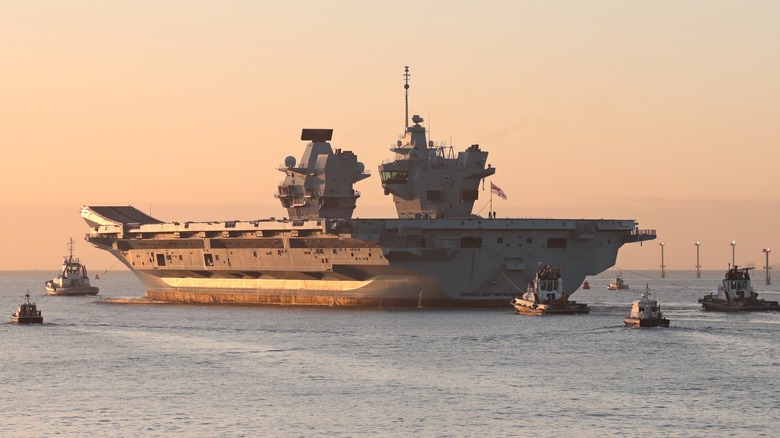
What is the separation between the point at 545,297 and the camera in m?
75.3

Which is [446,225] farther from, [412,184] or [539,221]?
[412,184]

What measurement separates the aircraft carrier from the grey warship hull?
0.26 ft

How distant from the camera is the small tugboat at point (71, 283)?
137750 mm

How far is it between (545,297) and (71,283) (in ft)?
244

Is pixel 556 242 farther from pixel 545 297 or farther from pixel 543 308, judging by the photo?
pixel 543 308

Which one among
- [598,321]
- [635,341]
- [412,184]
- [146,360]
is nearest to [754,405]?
[635,341]

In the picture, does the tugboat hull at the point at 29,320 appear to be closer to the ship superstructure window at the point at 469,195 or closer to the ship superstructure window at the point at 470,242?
the ship superstructure window at the point at 470,242

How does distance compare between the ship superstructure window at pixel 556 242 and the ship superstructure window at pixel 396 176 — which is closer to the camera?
the ship superstructure window at pixel 556 242

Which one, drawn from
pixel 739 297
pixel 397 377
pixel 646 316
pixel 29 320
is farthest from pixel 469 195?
pixel 397 377

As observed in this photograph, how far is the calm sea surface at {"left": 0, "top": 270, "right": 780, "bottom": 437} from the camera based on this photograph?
1510 inches

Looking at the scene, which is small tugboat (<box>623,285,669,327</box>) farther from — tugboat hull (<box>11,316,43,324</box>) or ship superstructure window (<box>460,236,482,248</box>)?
tugboat hull (<box>11,316,43,324</box>)

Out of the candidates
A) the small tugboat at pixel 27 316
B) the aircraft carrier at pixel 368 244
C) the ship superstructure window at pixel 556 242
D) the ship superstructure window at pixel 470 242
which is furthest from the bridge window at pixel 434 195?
the small tugboat at pixel 27 316

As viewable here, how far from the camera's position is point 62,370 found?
170 ft

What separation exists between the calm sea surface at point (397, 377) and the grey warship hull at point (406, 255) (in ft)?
14.0
